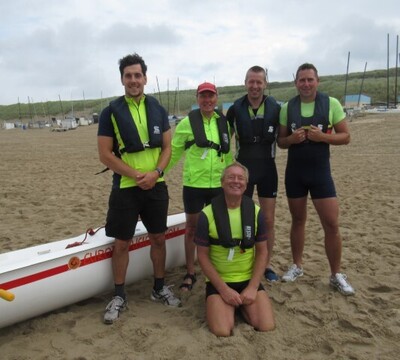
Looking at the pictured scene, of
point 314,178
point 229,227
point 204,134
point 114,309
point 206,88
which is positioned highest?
point 206,88

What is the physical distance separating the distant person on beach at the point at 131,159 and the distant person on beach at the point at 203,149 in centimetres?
28

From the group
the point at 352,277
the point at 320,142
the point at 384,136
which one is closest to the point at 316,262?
the point at 352,277

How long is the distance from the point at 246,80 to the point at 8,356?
9.29 ft

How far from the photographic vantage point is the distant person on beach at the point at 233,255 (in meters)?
2.90

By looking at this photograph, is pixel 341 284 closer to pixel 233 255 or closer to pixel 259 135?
pixel 233 255

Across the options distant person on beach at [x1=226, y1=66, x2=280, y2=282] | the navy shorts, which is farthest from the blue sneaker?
the navy shorts

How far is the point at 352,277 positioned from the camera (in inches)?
148

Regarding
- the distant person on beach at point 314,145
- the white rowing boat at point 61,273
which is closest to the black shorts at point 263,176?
the distant person on beach at point 314,145

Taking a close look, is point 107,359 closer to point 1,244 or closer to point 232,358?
point 232,358

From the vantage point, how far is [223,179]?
9.93ft

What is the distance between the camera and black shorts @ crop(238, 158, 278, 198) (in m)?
3.54

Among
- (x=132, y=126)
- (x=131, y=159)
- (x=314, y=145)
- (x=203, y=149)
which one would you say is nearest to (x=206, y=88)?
(x=203, y=149)

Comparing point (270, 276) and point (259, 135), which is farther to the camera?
point (270, 276)

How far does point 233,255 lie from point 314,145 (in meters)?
1.19
